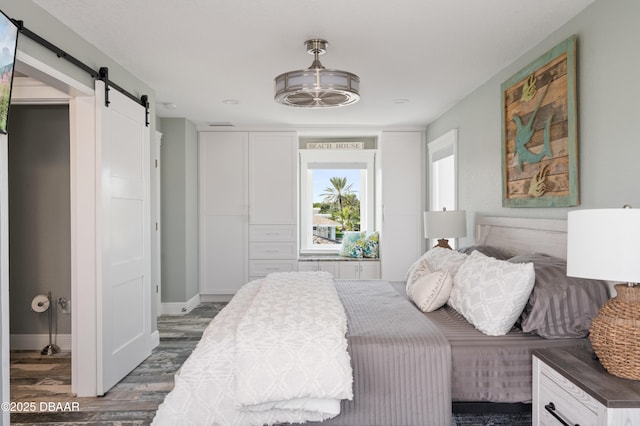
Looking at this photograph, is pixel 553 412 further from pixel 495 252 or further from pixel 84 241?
pixel 84 241

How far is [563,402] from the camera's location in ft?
6.01

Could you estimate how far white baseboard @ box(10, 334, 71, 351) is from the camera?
421cm

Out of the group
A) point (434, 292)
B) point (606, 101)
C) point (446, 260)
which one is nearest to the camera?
point (606, 101)

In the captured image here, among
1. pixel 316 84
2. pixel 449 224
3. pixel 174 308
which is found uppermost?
pixel 316 84

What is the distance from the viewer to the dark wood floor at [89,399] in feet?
9.23

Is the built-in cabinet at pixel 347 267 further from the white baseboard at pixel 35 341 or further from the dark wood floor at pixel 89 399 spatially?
the white baseboard at pixel 35 341

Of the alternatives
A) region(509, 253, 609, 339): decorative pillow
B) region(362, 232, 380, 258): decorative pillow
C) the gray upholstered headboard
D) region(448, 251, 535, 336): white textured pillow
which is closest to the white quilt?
region(448, 251, 535, 336): white textured pillow

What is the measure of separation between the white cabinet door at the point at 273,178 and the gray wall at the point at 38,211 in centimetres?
244

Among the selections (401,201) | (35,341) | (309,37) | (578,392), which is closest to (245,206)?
(401,201)

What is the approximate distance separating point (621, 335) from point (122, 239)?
3287 millimetres

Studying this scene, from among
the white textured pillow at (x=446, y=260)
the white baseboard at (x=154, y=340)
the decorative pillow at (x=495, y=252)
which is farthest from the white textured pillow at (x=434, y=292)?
the white baseboard at (x=154, y=340)

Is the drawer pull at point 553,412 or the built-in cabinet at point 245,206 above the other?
the built-in cabinet at point 245,206

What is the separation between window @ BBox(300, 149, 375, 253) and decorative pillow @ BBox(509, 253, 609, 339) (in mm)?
4513

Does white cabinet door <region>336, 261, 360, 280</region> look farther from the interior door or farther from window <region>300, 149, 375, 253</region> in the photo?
the interior door
